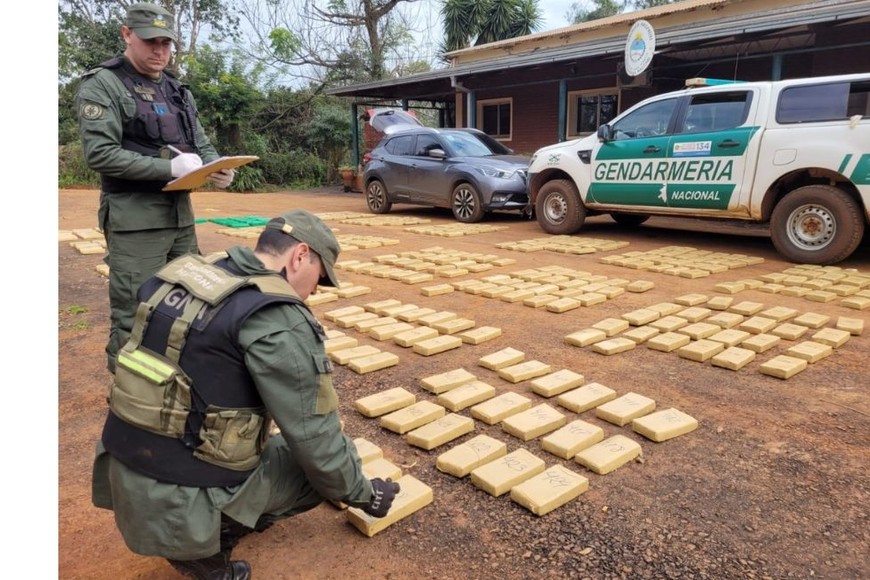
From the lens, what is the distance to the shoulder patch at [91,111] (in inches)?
115

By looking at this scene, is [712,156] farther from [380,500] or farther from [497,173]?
[380,500]

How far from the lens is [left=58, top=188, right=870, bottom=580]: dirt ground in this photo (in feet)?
6.82

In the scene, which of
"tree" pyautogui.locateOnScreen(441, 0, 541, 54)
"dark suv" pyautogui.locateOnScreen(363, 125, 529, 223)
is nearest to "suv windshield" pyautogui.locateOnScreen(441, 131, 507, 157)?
"dark suv" pyautogui.locateOnScreen(363, 125, 529, 223)

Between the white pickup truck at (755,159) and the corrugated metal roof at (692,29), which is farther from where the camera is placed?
the corrugated metal roof at (692,29)

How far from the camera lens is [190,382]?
1.66m

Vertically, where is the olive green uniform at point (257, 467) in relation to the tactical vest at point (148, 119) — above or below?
below

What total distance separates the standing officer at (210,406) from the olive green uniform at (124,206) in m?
1.43

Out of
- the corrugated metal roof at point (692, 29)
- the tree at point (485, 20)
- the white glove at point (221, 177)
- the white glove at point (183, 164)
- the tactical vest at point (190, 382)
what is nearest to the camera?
the tactical vest at point (190, 382)

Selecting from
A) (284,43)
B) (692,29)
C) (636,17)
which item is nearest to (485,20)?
(284,43)

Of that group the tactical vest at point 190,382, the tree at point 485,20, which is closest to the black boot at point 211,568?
the tactical vest at point 190,382

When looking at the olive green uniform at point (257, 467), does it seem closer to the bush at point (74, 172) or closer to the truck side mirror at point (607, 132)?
the truck side mirror at point (607, 132)

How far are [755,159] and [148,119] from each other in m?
6.25

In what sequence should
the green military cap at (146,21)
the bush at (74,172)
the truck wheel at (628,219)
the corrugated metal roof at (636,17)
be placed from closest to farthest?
the green military cap at (146,21), the truck wheel at (628,219), the corrugated metal roof at (636,17), the bush at (74,172)

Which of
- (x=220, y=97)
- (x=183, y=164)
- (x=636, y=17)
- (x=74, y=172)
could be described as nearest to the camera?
(x=183, y=164)
